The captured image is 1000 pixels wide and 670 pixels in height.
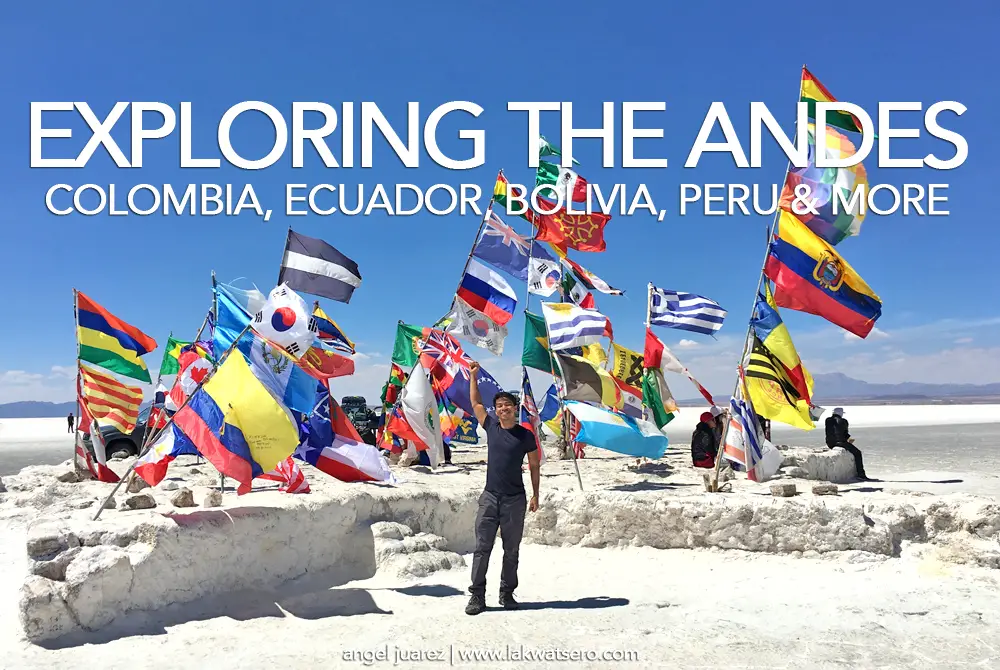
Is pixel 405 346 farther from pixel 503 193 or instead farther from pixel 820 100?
pixel 820 100

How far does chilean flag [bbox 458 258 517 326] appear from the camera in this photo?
14.3m

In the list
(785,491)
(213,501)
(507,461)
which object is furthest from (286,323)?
(785,491)

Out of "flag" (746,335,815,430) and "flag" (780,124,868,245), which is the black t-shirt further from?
"flag" (780,124,868,245)

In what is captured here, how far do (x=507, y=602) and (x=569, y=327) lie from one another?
234 inches

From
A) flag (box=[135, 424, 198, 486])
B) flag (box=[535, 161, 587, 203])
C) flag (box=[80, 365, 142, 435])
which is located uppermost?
flag (box=[535, 161, 587, 203])

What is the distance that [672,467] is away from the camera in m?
14.3

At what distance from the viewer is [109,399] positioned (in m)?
12.8

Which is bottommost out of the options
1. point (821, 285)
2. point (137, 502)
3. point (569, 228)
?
point (137, 502)

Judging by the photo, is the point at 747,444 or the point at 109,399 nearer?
the point at 747,444

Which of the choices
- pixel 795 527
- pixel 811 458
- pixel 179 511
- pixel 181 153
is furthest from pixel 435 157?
pixel 811 458

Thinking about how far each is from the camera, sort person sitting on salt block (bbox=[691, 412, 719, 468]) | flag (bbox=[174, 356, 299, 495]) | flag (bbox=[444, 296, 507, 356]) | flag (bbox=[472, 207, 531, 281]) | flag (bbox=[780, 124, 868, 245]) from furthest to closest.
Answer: flag (bbox=[472, 207, 531, 281]) < flag (bbox=[444, 296, 507, 356]) < person sitting on salt block (bbox=[691, 412, 719, 468]) < flag (bbox=[780, 124, 868, 245]) < flag (bbox=[174, 356, 299, 495])

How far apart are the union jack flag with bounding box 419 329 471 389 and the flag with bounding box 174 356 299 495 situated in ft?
20.6

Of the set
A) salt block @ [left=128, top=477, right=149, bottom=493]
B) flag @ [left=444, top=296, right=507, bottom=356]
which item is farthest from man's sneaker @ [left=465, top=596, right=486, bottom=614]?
flag @ [left=444, top=296, right=507, bottom=356]

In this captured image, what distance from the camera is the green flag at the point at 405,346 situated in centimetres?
1616
